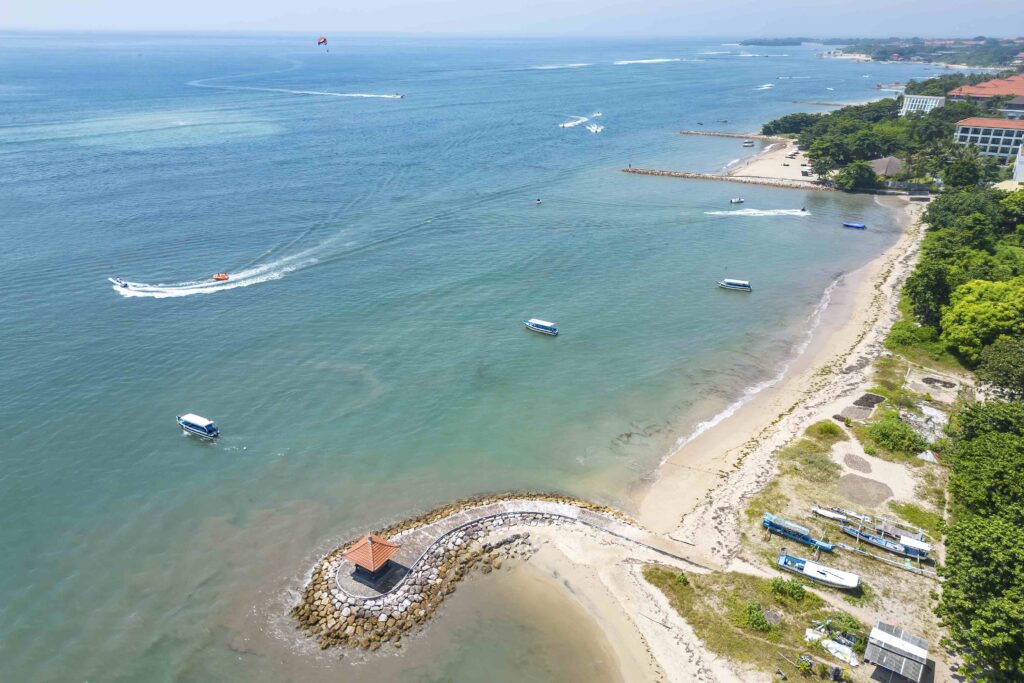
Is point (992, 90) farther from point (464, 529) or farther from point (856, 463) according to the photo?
point (464, 529)

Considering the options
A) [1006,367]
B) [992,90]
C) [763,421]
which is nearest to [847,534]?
[763,421]

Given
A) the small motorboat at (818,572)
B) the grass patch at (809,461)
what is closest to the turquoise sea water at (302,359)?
the grass patch at (809,461)

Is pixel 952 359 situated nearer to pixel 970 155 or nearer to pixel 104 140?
pixel 970 155

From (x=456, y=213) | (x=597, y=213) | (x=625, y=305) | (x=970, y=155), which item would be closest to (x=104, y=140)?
(x=456, y=213)

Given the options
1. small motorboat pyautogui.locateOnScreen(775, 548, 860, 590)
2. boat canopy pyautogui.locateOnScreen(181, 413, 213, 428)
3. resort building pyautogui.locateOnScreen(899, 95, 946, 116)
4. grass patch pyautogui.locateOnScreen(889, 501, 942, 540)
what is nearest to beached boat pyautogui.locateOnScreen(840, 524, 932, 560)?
grass patch pyautogui.locateOnScreen(889, 501, 942, 540)

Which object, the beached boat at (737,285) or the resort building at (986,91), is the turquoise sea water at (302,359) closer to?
the beached boat at (737,285)
